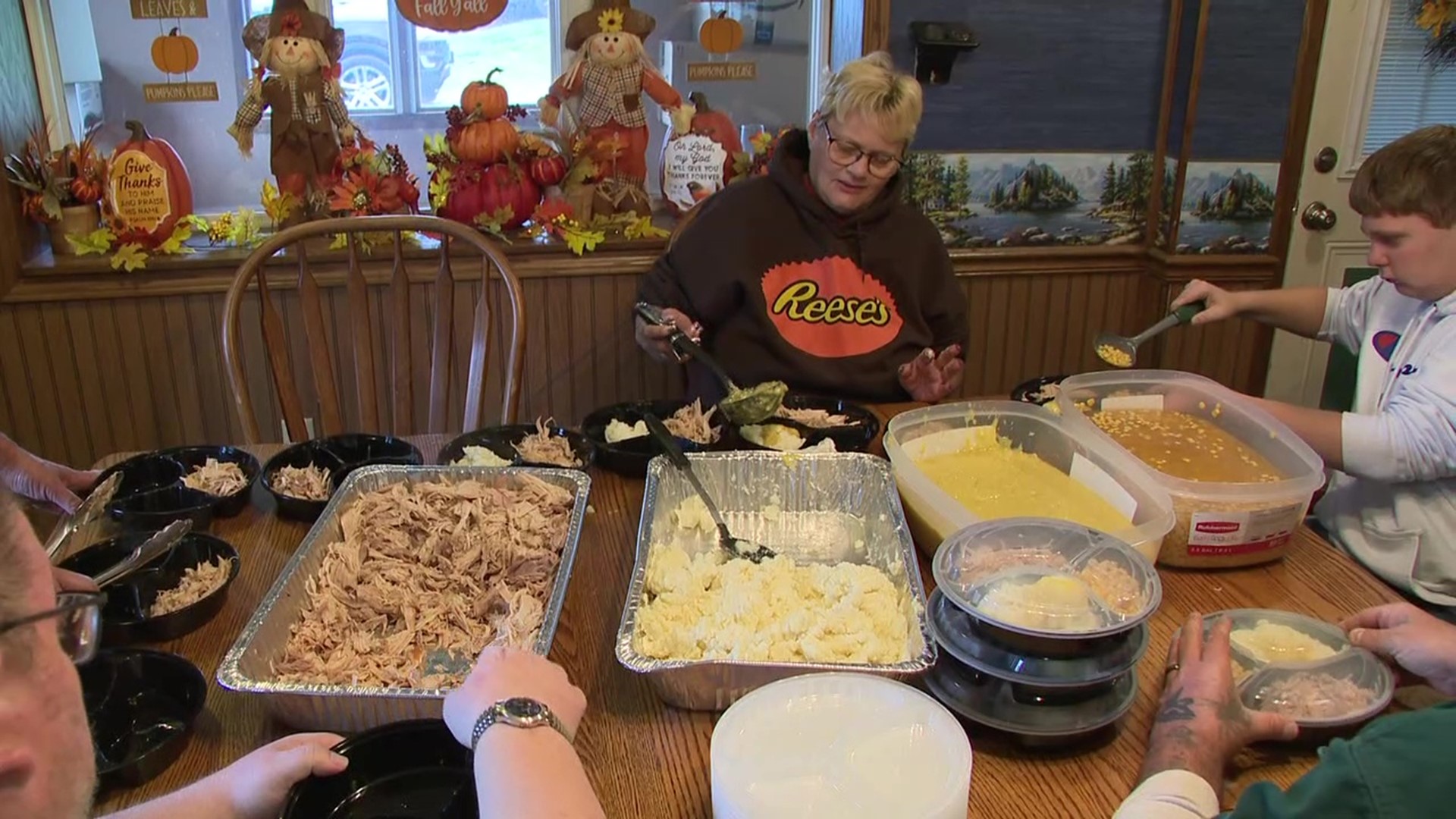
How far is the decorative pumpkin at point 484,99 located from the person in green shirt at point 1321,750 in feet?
7.27

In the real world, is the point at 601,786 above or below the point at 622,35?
below

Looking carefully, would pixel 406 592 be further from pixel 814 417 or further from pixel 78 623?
pixel 814 417

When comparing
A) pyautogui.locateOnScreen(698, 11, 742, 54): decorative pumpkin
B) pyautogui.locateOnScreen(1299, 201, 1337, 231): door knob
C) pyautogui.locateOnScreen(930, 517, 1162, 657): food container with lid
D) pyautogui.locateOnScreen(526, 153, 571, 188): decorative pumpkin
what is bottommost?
pyautogui.locateOnScreen(930, 517, 1162, 657): food container with lid

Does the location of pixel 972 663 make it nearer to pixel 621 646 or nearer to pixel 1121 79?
pixel 621 646

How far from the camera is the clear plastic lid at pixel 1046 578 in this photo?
1.02m

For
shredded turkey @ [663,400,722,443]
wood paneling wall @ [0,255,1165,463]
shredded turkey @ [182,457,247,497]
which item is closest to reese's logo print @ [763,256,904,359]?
shredded turkey @ [663,400,722,443]

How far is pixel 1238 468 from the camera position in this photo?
58.9 inches

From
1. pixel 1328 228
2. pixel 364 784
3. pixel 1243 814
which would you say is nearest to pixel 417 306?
pixel 364 784

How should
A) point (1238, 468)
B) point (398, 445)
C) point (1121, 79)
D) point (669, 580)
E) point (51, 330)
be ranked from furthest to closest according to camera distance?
point (1121, 79), point (51, 330), point (398, 445), point (1238, 468), point (669, 580)

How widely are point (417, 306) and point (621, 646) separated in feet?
6.32

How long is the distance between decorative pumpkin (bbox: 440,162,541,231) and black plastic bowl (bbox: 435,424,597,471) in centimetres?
122

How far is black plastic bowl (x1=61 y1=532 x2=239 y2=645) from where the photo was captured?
117cm

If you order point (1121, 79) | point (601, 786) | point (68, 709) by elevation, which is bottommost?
point (601, 786)

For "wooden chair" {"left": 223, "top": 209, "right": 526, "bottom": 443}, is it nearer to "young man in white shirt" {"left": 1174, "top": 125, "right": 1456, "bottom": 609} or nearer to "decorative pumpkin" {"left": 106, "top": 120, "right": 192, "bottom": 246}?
"decorative pumpkin" {"left": 106, "top": 120, "right": 192, "bottom": 246}
